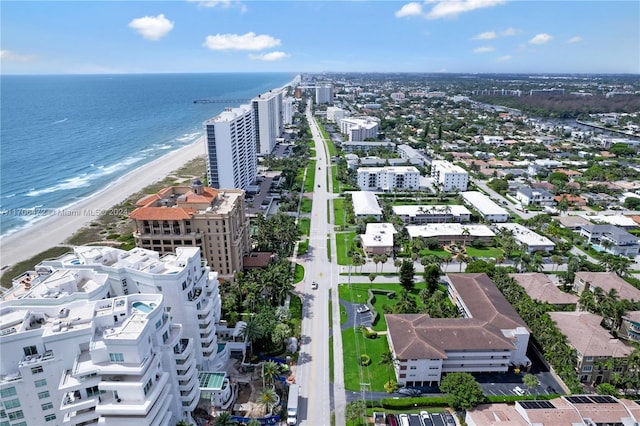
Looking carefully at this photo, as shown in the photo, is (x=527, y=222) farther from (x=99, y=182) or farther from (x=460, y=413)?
(x=99, y=182)

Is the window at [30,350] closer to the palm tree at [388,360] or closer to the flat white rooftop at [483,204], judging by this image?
the palm tree at [388,360]

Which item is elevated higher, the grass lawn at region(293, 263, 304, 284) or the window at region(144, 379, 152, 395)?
the window at region(144, 379, 152, 395)

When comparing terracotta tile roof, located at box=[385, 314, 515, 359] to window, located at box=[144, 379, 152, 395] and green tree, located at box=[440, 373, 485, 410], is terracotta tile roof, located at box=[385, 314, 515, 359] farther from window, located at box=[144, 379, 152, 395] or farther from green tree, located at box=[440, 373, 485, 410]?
window, located at box=[144, 379, 152, 395]

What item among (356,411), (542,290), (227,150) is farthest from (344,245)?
(356,411)

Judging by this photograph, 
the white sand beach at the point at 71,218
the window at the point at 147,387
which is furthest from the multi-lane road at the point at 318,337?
the white sand beach at the point at 71,218

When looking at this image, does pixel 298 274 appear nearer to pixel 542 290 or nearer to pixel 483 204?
pixel 542 290

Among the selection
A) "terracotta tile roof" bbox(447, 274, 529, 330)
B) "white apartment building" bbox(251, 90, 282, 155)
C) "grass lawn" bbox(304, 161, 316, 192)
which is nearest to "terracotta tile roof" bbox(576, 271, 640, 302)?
"terracotta tile roof" bbox(447, 274, 529, 330)

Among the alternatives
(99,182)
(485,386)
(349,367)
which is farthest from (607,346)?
(99,182)
